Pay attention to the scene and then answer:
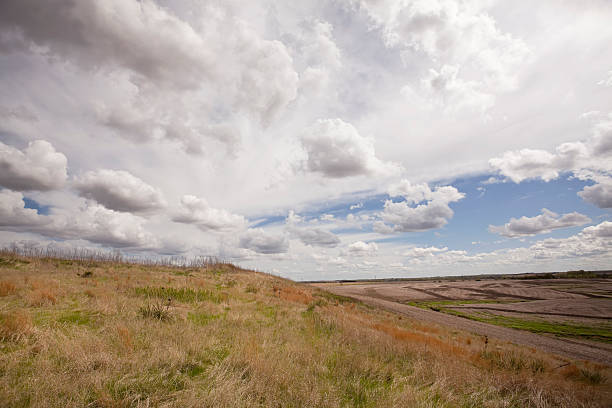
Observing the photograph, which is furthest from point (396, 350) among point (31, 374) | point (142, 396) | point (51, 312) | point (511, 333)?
point (511, 333)

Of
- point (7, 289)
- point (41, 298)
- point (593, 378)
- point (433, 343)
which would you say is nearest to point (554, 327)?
point (593, 378)

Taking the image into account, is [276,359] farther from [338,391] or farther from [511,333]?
[511,333]

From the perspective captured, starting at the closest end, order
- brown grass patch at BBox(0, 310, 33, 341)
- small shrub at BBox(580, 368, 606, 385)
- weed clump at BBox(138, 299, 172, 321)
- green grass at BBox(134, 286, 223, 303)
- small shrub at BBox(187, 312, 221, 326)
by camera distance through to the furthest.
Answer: brown grass patch at BBox(0, 310, 33, 341), weed clump at BBox(138, 299, 172, 321), small shrub at BBox(187, 312, 221, 326), small shrub at BBox(580, 368, 606, 385), green grass at BBox(134, 286, 223, 303)

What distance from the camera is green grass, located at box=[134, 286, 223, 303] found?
1598 cm

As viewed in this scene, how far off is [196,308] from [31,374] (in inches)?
379

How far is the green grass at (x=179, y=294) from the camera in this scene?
1598 centimetres

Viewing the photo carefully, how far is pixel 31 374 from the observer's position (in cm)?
469

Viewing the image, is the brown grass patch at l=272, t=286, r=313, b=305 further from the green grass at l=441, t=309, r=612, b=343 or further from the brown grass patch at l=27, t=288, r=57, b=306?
the green grass at l=441, t=309, r=612, b=343

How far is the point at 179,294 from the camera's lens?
690 inches

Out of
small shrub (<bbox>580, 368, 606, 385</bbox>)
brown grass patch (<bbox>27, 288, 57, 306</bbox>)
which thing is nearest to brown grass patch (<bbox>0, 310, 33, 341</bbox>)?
brown grass patch (<bbox>27, 288, 57, 306</bbox>)

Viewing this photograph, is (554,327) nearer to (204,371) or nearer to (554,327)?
(554,327)

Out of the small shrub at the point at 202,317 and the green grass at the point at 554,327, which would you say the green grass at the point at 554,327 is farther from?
the small shrub at the point at 202,317

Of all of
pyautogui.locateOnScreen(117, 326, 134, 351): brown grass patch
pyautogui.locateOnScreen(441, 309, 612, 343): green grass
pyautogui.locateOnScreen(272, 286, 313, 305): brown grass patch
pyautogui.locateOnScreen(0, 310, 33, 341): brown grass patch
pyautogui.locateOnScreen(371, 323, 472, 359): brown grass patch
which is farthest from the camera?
pyautogui.locateOnScreen(441, 309, 612, 343): green grass

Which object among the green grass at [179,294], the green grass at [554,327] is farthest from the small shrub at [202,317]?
the green grass at [554,327]
